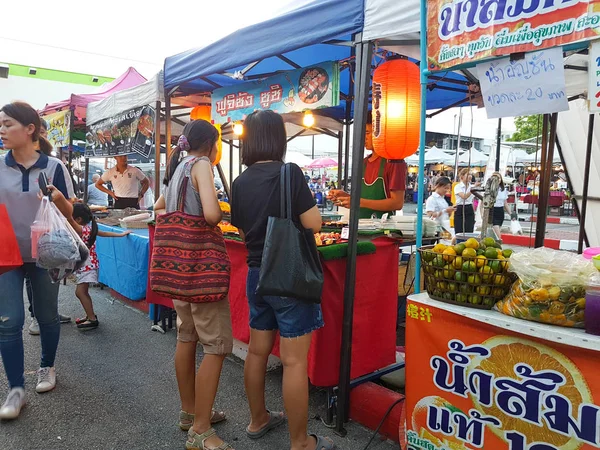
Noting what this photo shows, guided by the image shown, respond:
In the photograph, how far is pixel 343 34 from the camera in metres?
2.87

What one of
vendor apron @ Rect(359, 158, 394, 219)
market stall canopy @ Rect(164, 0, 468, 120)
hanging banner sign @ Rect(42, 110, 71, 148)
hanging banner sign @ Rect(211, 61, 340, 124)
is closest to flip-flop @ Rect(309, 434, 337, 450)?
vendor apron @ Rect(359, 158, 394, 219)

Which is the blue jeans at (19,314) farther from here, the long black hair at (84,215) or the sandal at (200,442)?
the long black hair at (84,215)

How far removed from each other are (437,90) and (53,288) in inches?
208

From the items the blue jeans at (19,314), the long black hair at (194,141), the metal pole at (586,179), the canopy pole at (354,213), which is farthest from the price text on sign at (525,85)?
the metal pole at (586,179)

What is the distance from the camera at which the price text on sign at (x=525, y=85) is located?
200 cm

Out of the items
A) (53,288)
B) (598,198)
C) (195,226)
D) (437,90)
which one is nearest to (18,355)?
(53,288)

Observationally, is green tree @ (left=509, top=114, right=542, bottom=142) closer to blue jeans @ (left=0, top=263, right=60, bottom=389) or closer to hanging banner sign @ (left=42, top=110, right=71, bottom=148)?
hanging banner sign @ (left=42, top=110, right=71, bottom=148)

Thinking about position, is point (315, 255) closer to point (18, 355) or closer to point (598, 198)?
point (18, 355)

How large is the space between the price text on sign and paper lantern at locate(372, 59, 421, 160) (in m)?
1.35

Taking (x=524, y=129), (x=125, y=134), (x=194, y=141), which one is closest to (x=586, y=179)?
(x=194, y=141)

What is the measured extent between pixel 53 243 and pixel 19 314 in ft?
1.94

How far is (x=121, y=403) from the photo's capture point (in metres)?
3.21

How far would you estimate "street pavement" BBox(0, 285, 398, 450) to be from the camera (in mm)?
2744

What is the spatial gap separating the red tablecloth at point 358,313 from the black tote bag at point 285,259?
689mm
